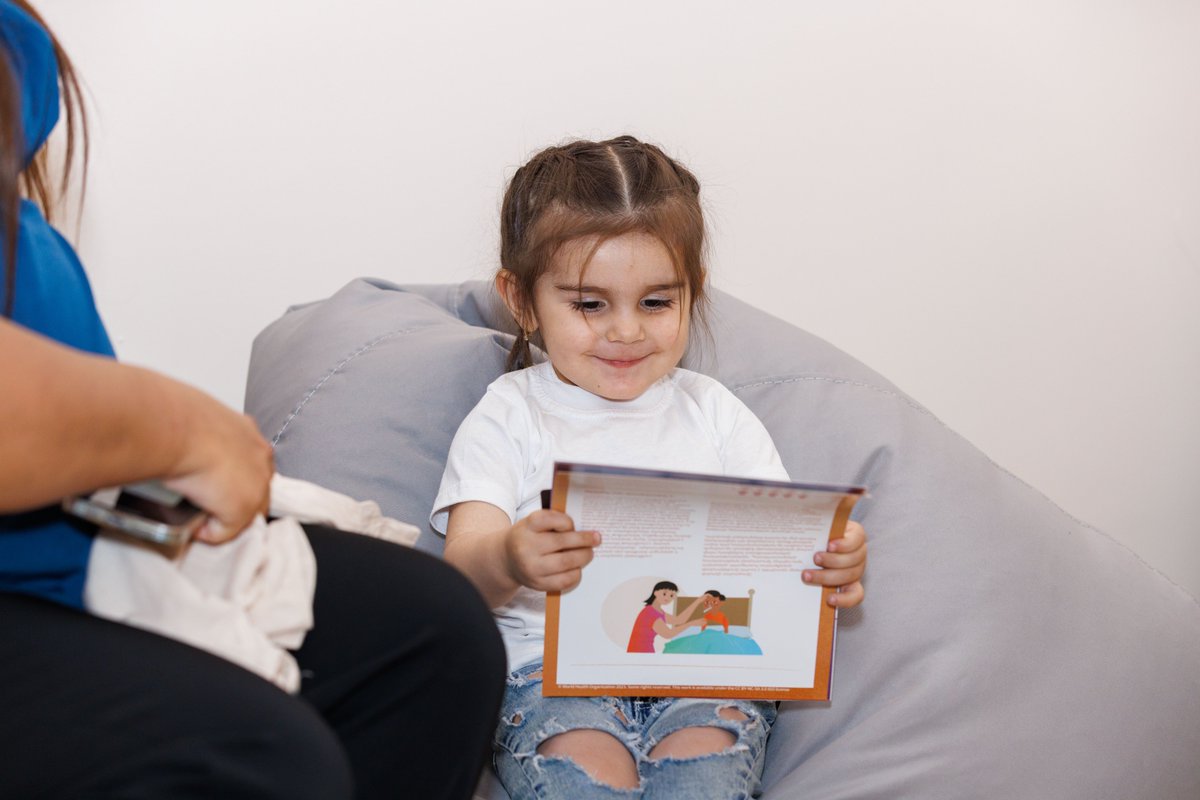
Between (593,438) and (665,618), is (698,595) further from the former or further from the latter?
(593,438)

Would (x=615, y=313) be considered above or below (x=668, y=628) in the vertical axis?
above

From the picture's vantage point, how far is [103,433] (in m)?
0.57

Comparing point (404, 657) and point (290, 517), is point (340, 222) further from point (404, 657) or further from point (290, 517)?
point (404, 657)

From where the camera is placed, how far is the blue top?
0.68 meters

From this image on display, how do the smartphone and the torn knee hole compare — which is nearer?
the smartphone

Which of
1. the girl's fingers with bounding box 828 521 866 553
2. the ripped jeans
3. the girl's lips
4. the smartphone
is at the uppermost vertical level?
the smartphone

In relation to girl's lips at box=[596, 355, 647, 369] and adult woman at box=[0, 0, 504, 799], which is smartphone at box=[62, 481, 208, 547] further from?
girl's lips at box=[596, 355, 647, 369]

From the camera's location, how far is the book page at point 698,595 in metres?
0.94

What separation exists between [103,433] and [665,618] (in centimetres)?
54

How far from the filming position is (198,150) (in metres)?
1.50

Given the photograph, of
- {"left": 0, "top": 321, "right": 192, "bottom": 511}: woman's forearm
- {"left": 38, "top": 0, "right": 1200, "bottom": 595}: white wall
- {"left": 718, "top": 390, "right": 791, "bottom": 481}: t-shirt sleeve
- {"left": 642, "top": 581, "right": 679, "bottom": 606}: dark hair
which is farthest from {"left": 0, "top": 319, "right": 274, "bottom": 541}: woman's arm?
{"left": 38, "top": 0, "right": 1200, "bottom": 595}: white wall

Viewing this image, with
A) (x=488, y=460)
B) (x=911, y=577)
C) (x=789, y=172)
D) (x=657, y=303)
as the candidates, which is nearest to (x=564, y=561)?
(x=488, y=460)

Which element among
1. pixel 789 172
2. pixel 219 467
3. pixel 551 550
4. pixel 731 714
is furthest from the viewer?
pixel 789 172

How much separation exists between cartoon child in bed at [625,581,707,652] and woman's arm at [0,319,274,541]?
1.31 feet
